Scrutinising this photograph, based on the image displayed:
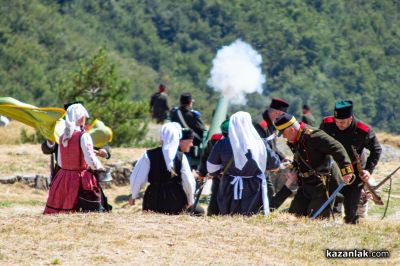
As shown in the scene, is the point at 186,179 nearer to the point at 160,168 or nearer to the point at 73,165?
the point at 160,168

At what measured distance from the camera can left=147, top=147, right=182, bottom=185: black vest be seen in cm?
1020

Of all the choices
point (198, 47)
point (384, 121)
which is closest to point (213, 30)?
point (198, 47)

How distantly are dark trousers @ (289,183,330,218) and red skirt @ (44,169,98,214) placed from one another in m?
2.01

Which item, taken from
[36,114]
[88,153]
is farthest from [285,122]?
[36,114]

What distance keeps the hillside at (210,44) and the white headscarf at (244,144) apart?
46.1 metres

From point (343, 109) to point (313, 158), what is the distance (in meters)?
0.73

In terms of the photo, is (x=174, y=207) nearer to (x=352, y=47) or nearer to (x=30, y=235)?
(x=30, y=235)

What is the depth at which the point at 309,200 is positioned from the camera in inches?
404

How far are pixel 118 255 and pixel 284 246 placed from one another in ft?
4.85

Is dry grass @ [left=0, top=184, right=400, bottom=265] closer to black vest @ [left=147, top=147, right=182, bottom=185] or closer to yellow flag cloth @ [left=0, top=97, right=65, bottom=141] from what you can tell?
black vest @ [left=147, top=147, right=182, bottom=185]

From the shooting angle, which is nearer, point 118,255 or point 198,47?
point 118,255

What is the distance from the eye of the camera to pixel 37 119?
10883mm

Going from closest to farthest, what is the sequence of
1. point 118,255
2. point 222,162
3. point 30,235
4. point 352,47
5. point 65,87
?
1. point 118,255
2. point 30,235
3. point 222,162
4. point 65,87
5. point 352,47

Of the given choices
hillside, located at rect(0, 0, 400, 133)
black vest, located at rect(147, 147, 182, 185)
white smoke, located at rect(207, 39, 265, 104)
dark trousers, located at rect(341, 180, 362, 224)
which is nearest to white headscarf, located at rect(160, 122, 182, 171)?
black vest, located at rect(147, 147, 182, 185)
